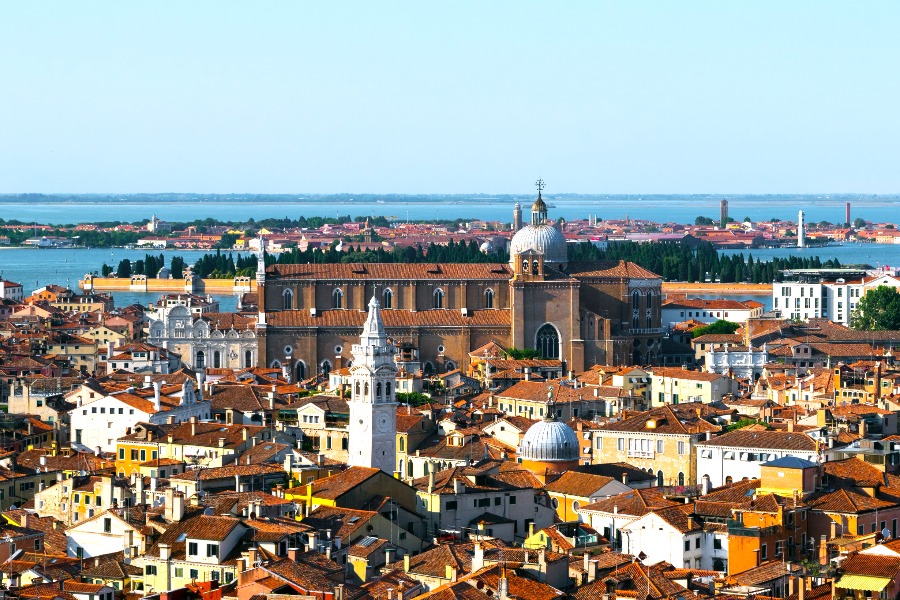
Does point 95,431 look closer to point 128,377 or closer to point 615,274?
point 128,377

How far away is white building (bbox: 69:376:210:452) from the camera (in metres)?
29.8

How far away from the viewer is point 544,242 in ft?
159

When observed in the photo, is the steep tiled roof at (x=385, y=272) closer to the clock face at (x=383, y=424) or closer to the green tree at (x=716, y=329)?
the green tree at (x=716, y=329)

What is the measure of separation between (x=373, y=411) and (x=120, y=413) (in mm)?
6462

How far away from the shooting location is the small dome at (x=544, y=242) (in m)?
48.3

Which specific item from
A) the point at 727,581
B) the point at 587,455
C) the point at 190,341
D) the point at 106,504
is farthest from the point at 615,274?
the point at 727,581

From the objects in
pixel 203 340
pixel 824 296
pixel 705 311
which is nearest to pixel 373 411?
pixel 203 340

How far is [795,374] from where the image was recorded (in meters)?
39.3

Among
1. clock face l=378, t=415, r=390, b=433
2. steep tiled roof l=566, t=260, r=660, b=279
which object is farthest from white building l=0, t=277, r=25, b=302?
clock face l=378, t=415, r=390, b=433

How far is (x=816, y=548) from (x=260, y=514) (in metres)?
4.69

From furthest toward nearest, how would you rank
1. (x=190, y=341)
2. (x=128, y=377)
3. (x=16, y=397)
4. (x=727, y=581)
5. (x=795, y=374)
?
(x=190, y=341)
(x=795, y=374)
(x=128, y=377)
(x=16, y=397)
(x=727, y=581)

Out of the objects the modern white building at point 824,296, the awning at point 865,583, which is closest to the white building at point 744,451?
the awning at point 865,583

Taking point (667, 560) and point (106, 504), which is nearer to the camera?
point (667, 560)

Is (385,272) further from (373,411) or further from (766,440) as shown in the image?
(766,440)
